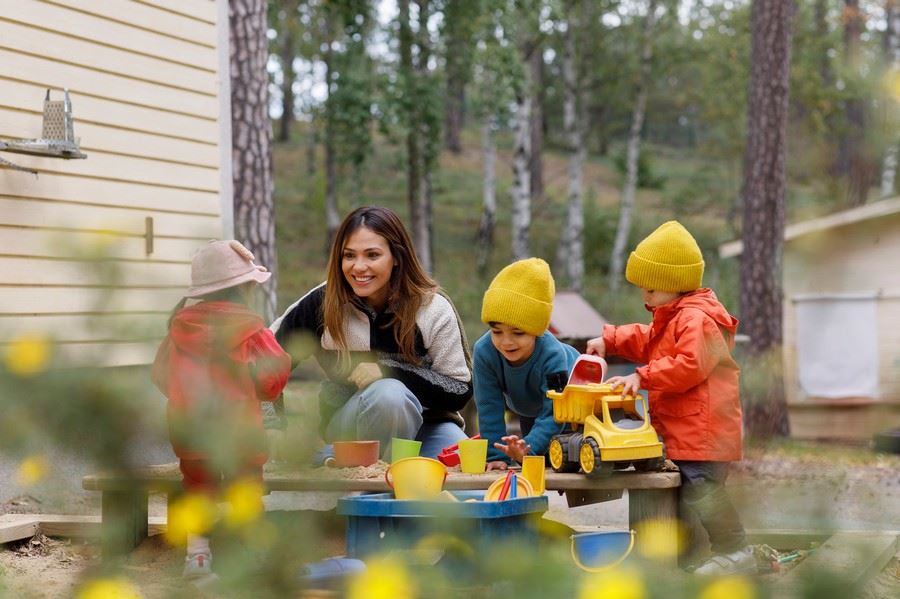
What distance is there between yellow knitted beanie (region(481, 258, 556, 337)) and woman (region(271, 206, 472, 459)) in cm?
59

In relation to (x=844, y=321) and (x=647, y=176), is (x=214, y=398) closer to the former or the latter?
(x=844, y=321)

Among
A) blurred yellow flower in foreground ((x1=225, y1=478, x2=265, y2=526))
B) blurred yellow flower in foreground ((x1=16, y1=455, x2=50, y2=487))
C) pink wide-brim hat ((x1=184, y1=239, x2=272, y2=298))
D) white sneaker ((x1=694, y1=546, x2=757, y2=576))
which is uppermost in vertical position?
pink wide-brim hat ((x1=184, y1=239, x2=272, y2=298))

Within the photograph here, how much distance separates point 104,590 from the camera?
0.81 metres

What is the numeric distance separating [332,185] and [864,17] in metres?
12.0

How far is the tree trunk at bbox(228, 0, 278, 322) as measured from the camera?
8109mm

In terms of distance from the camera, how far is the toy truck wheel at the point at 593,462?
Answer: 3.47m

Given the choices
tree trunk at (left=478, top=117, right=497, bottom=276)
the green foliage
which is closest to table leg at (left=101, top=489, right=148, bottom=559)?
tree trunk at (left=478, top=117, right=497, bottom=276)

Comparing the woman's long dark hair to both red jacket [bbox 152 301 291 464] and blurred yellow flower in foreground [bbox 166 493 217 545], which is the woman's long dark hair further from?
red jacket [bbox 152 301 291 464]

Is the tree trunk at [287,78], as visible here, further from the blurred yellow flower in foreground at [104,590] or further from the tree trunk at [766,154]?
the blurred yellow flower in foreground at [104,590]

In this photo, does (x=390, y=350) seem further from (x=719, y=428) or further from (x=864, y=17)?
(x=864, y=17)

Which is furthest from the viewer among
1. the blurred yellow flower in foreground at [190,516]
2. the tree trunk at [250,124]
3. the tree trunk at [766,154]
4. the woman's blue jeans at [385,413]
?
the tree trunk at [766,154]

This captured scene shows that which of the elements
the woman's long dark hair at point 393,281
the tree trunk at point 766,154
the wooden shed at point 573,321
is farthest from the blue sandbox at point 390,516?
the tree trunk at point 766,154

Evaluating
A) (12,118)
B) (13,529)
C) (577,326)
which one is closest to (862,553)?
(13,529)

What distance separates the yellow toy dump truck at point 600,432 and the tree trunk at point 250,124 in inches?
183
